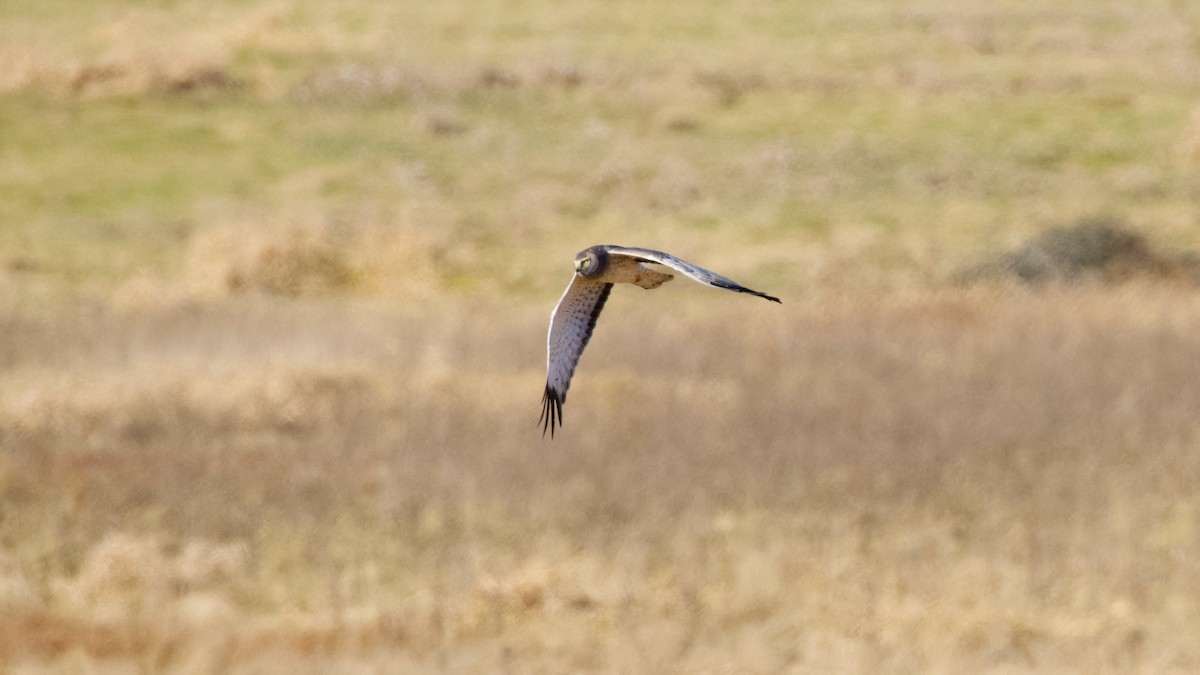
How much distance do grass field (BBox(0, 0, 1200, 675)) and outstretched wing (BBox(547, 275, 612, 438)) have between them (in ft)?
12.9

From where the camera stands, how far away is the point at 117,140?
2681 cm

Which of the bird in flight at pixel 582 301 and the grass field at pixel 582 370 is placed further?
the grass field at pixel 582 370

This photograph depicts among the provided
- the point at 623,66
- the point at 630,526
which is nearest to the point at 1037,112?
the point at 623,66

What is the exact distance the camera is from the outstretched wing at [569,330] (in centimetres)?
502

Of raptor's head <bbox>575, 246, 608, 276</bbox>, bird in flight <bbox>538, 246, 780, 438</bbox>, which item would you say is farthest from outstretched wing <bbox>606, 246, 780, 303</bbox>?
raptor's head <bbox>575, 246, 608, 276</bbox>

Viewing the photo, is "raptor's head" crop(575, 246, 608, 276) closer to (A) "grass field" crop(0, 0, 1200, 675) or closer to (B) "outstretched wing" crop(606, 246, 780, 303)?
(B) "outstretched wing" crop(606, 246, 780, 303)

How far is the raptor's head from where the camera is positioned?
16.1 ft

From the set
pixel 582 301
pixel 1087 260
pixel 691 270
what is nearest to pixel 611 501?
pixel 582 301

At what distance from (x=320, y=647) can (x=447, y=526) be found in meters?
2.02

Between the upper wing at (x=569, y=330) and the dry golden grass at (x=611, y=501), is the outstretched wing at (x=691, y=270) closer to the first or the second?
the upper wing at (x=569, y=330)

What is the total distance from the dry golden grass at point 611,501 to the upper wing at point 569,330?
13.1ft

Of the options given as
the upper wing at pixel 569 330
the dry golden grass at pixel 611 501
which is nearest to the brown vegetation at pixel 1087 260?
the dry golden grass at pixel 611 501

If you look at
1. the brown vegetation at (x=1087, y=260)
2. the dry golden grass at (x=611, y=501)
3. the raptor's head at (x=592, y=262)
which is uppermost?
the raptor's head at (x=592, y=262)

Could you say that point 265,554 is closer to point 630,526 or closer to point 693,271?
point 630,526
